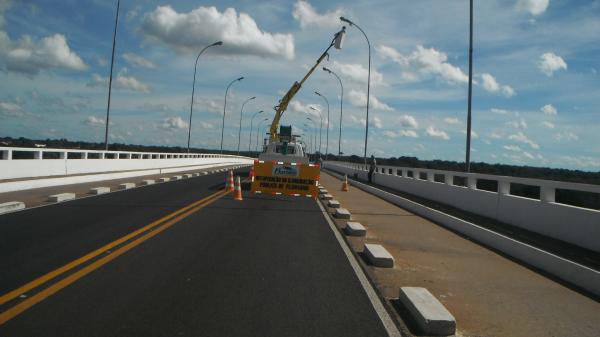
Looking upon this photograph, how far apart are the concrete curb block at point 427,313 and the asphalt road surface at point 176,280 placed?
412 millimetres

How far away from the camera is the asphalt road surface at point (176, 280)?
5160mm

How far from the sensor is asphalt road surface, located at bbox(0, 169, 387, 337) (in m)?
5.16

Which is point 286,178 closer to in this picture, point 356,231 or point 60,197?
point 60,197

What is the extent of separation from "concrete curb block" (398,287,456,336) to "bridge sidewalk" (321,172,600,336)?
0.21 m

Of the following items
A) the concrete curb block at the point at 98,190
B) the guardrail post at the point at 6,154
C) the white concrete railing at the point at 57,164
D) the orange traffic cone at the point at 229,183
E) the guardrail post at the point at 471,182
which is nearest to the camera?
the guardrail post at the point at 471,182

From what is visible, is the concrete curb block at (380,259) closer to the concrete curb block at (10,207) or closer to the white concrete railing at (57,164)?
the concrete curb block at (10,207)

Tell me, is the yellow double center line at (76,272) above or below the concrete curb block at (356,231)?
below

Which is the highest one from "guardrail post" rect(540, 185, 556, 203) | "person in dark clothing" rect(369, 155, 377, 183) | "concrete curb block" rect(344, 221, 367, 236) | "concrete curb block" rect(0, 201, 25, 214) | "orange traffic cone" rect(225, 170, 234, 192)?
"person in dark clothing" rect(369, 155, 377, 183)

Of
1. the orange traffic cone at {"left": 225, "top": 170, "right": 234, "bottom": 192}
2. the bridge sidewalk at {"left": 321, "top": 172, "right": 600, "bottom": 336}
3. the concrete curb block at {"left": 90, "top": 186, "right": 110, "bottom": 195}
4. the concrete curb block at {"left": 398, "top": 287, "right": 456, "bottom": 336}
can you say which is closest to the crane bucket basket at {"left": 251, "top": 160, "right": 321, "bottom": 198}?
the orange traffic cone at {"left": 225, "top": 170, "right": 234, "bottom": 192}

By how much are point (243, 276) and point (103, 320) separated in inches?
92.3

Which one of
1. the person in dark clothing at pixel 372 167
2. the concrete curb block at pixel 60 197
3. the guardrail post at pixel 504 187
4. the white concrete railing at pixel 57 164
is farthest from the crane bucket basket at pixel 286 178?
the person in dark clothing at pixel 372 167

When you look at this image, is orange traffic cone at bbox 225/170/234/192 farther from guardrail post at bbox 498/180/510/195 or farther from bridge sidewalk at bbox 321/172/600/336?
guardrail post at bbox 498/180/510/195

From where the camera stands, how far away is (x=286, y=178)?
21.6m

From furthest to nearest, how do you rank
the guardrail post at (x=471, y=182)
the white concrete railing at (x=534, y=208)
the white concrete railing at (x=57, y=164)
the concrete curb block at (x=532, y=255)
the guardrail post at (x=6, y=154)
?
the white concrete railing at (x=57, y=164) → the guardrail post at (x=6, y=154) → the guardrail post at (x=471, y=182) → the white concrete railing at (x=534, y=208) → the concrete curb block at (x=532, y=255)
